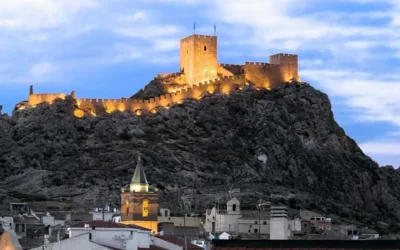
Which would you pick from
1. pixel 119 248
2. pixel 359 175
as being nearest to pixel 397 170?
pixel 359 175

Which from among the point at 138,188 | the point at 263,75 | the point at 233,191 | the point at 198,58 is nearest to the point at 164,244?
the point at 138,188

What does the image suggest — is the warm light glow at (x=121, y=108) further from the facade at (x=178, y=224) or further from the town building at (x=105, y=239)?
the town building at (x=105, y=239)

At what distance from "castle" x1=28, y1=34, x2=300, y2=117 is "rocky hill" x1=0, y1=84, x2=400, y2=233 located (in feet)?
5.71

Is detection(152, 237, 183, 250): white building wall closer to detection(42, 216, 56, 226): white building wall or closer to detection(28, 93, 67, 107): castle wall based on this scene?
detection(42, 216, 56, 226): white building wall

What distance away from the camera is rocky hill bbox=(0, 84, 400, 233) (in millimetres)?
131500

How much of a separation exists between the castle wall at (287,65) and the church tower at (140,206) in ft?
275

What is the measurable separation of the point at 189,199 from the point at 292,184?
21.3m

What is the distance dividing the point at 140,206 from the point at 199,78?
83175 millimetres

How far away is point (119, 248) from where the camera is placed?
1981 inches

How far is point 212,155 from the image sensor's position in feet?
472

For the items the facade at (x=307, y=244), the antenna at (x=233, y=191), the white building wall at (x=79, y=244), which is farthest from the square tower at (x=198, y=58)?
the facade at (x=307, y=244)

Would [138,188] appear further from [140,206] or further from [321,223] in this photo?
[321,223]

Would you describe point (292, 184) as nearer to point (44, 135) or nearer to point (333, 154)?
point (333, 154)

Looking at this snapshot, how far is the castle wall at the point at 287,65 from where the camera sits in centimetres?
16525
